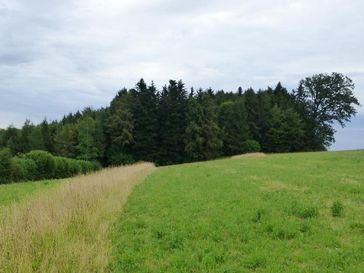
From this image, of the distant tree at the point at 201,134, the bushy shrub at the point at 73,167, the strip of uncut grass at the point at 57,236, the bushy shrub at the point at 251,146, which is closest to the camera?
the strip of uncut grass at the point at 57,236

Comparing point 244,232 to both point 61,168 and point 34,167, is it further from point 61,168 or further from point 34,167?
point 61,168

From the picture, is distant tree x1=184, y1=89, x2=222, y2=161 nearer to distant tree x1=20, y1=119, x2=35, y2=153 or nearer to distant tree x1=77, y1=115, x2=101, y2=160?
distant tree x1=77, y1=115, x2=101, y2=160

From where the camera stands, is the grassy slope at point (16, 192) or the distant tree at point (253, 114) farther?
the distant tree at point (253, 114)

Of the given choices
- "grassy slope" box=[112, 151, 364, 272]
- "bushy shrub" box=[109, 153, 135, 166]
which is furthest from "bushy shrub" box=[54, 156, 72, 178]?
"grassy slope" box=[112, 151, 364, 272]

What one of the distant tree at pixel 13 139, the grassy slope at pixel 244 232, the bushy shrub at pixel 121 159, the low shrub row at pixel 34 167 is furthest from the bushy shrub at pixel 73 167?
the distant tree at pixel 13 139

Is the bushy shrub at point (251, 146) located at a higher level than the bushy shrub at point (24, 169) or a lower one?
higher

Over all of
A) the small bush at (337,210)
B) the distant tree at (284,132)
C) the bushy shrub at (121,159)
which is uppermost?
the distant tree at (284,132)

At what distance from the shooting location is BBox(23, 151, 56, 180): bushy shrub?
4319 cm

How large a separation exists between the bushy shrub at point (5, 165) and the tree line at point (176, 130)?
108 ft

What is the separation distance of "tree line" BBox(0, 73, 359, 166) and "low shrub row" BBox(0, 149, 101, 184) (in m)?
24.0

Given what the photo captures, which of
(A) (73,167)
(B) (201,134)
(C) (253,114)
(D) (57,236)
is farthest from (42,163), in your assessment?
(C) (253,114)

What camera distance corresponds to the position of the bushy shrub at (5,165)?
3775 cm

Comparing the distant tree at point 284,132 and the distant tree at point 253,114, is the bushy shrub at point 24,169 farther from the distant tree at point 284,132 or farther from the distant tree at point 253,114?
the distant tree at point 284,132

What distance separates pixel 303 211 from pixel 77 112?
314 ft
